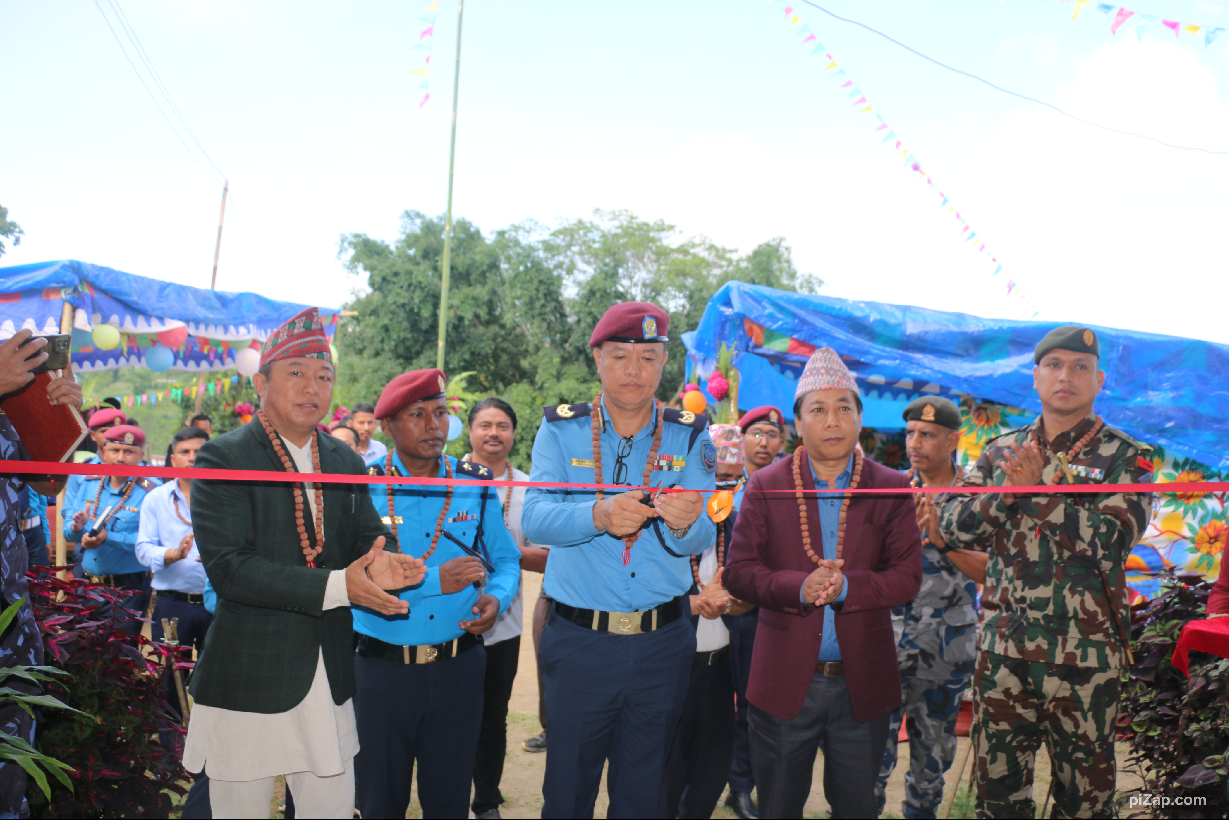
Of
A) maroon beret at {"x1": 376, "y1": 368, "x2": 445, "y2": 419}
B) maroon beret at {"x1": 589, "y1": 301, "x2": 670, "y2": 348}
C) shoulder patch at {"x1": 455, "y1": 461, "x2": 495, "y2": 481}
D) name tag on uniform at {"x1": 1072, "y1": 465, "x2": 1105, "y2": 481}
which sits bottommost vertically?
shoulder patch at {"x1": 455, "y1": 461, "x2": 495, "y2": 481}

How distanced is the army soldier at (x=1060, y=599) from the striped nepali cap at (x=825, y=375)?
27.7 inches

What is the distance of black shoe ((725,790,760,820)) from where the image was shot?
4.09m

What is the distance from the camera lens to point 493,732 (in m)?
3.93

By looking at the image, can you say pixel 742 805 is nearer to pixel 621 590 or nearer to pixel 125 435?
pixel 621 590

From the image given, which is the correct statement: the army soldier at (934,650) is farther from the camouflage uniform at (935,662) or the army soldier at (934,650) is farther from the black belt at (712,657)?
the black belt at (712,657)

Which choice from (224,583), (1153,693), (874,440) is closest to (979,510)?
(1153,693)

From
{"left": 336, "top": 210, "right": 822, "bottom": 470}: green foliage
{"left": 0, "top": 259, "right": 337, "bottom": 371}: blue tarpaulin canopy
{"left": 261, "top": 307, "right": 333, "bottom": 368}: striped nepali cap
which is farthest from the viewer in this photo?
{"left": 336, "top": 210, "right": 822, "bottom": 470}: green foliage

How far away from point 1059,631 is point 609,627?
5.95ft

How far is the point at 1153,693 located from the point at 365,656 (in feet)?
11.3

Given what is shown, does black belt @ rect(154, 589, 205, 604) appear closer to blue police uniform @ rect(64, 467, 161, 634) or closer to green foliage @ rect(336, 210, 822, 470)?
blue police uniform @ rect(64, 467, 161, 634)

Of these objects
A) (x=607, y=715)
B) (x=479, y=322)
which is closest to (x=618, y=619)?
(x=607, y=715)

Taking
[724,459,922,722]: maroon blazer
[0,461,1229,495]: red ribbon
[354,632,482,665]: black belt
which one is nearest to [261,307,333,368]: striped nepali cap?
[0,461,1229,495]: red ribbon

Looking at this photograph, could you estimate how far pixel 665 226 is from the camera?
33.5 m

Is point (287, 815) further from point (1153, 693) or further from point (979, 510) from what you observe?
point (1153, 693)
